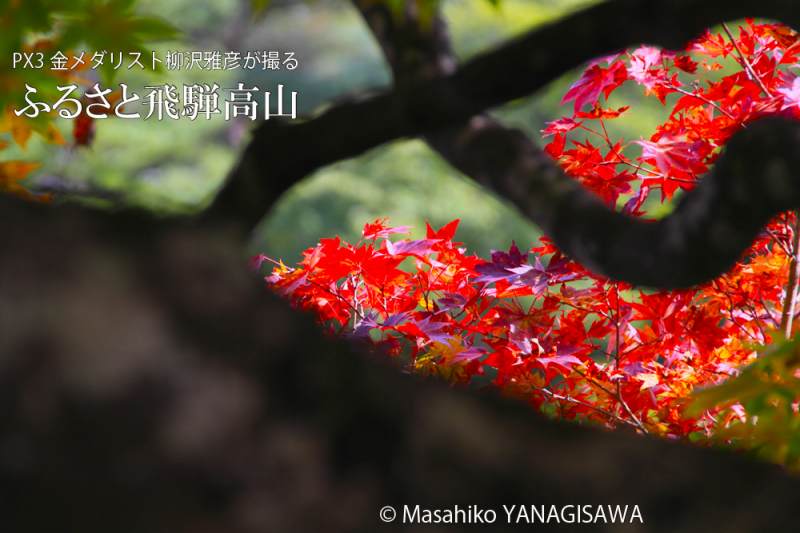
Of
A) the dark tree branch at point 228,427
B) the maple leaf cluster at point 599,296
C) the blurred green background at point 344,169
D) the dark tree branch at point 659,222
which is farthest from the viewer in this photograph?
the blurred green background at point 344,169

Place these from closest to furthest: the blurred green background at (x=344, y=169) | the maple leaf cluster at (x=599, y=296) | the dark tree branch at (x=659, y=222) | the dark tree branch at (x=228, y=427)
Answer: the dark tree branch at (x=228, y=427)
the dark tree branch at (x=659, y=222)
the maple leaf cluster at (x=599, y=296)
the blurred green background at (x=344, y=169)

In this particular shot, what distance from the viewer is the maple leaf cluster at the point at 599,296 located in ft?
5.99

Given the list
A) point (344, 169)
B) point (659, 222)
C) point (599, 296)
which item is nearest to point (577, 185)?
point (659, 222)

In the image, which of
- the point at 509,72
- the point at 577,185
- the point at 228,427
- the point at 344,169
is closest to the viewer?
the point at 228,427

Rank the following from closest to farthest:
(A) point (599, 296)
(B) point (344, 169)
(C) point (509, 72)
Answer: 1. (C) point (509, 72)
2. (A) point (599, 296)
3. (B) point (344, 169)

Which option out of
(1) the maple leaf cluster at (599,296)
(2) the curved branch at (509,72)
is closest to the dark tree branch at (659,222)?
(2) the curved branch at (509,72)

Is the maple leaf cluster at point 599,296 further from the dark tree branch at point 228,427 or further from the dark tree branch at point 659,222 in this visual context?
the dark tree branch at point 228,427

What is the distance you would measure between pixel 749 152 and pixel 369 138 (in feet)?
1.56

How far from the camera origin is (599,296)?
6.42 feet

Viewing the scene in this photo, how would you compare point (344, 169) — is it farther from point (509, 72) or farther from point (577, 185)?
point (509, 72)

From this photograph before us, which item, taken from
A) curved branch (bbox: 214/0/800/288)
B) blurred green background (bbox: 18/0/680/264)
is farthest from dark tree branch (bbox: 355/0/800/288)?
blurred green background (bbox: 18/0/680/264)

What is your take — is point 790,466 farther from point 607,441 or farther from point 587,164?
point 587,164

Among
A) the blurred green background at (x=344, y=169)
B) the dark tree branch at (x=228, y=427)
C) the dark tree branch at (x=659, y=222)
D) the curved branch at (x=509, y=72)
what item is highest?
the blurred green background at (x=344, y=169)

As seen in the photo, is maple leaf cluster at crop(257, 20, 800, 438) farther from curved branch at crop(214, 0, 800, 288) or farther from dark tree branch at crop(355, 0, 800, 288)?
curved branch at crop(214, 0, 800, 288)
